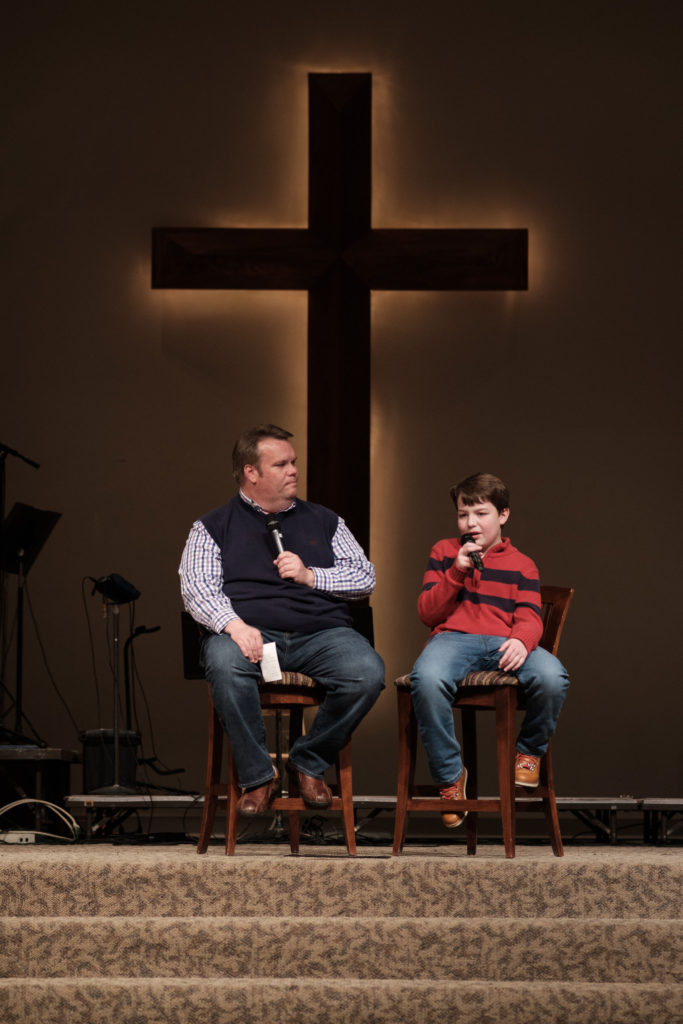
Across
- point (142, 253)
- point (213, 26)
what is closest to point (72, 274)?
point (142, 253)

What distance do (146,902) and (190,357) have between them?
3.59 metres

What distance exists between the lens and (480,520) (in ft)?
13.1

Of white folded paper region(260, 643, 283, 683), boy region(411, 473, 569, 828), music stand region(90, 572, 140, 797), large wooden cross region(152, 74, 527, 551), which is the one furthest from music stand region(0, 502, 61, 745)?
boy region(411, 473, 569, 828)

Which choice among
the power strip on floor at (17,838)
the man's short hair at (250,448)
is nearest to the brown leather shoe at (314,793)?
the man's short hair at (250,448)

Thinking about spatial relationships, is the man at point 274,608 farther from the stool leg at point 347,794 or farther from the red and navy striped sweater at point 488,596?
the red and navy striped sweater at point 488,596

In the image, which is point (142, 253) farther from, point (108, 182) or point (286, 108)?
point (286, 108)

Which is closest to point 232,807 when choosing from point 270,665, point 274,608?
point 270,665

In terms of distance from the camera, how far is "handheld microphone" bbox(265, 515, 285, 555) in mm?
3963

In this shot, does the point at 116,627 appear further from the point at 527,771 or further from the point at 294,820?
the point at 527,771

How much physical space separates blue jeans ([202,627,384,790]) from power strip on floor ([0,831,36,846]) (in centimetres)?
120

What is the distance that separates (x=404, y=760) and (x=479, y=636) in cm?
42

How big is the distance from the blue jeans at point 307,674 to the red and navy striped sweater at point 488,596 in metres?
0.25

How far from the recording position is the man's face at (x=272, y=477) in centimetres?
410

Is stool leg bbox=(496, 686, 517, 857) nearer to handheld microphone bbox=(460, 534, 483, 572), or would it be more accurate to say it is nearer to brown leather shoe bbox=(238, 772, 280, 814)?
handheld microphone bbox=(460, 534, 483, 572)
